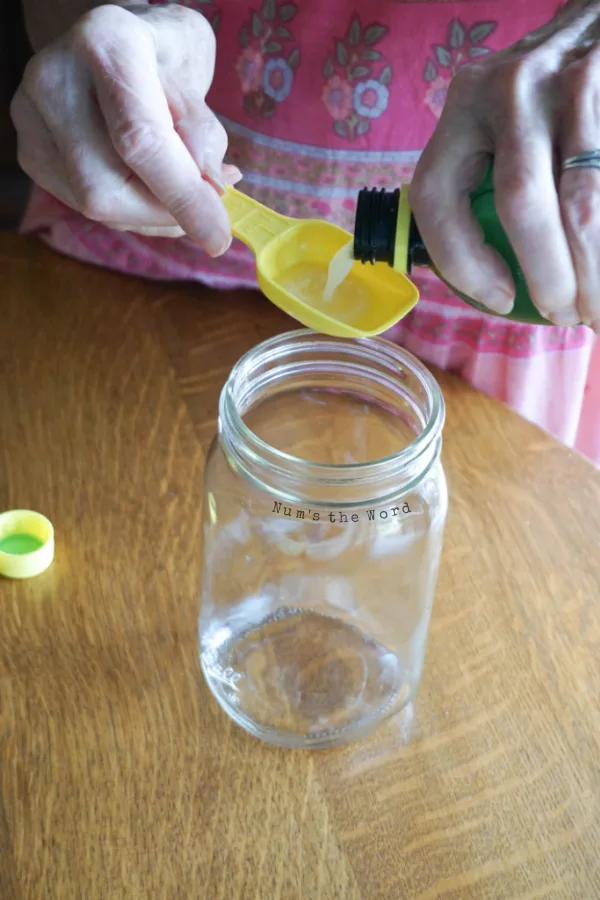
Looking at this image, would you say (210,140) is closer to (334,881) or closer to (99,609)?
(99,609)

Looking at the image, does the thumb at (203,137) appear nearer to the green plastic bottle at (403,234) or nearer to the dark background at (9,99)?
the green plastic bottle at (403,234)

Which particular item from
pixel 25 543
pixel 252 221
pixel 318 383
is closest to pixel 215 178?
pixel 252 221

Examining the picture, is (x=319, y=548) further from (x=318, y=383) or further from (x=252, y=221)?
(x=252, y=221)

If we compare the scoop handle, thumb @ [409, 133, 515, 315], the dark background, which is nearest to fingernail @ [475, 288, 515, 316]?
thumb @ [409, 133, 515, 315]

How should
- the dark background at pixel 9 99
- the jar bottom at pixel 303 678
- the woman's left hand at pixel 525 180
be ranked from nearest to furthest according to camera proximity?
1. the woman's left hand at pixel 525 180
2. the jar bottom at pixel 303 678
3. the dark background at pixel 9 99

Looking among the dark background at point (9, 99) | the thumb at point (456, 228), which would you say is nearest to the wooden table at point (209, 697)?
the thumb at point (456, 228)

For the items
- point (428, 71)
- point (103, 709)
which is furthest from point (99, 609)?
point (428, 71)
